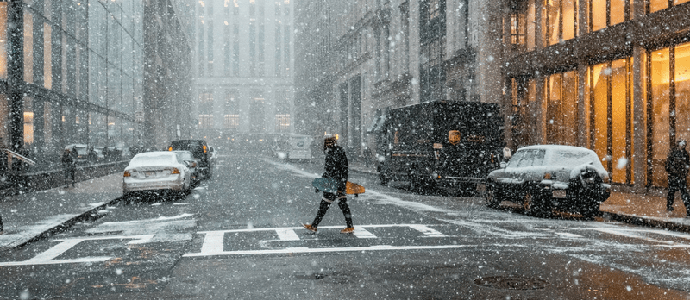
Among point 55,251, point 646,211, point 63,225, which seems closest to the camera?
point 55,251

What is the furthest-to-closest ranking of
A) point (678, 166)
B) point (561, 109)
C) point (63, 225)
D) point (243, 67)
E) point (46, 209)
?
point (243, 67) < point (561, 109) < point (46, 209) < point (678, 166) < point (63, 225)

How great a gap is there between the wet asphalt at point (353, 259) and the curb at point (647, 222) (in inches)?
12.8

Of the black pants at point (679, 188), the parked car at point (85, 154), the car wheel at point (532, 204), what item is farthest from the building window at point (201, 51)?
the black pants at point (679, 188)

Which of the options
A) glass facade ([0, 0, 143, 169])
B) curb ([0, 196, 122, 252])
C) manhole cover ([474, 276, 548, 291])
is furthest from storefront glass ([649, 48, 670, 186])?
glass facade ([0, 0, 143, 169])

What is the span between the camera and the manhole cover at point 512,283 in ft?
19.7

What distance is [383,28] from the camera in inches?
1800

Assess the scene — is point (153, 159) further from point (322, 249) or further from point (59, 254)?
point (322, 249)

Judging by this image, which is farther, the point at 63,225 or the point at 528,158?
the point at 528,158

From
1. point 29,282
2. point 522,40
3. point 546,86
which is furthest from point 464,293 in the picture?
point 522,40

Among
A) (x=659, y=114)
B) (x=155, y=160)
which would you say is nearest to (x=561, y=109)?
(x=659, y=114)

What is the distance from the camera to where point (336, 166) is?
998 cm

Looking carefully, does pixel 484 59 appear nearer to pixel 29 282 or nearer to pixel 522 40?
pixel 522 40

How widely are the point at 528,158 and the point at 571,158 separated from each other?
3.74ft

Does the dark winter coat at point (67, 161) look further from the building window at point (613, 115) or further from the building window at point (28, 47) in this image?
the building window at point (613, 115)
